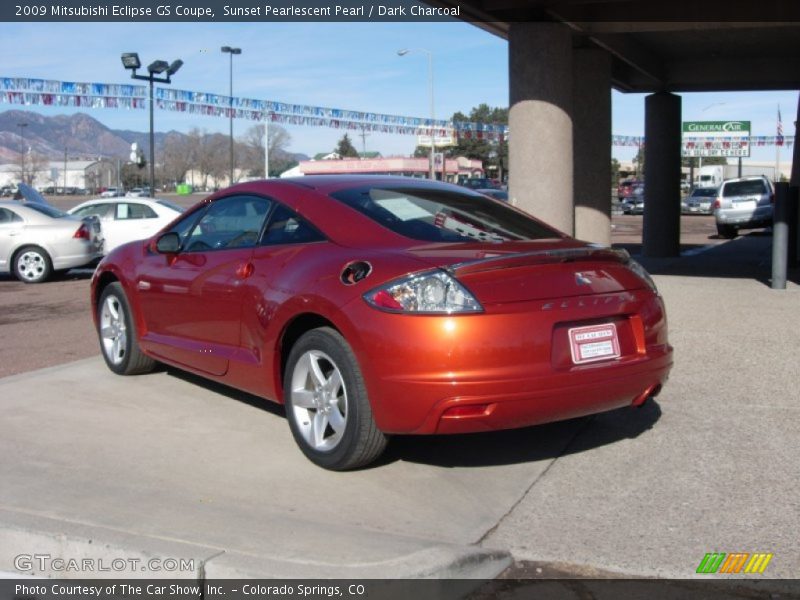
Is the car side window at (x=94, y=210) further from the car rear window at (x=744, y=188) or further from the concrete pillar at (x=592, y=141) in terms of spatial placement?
the car rear window at (x=744, y=188)

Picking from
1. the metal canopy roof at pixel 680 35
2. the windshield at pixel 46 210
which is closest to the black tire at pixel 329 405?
the metal canopy roof at pixel 680 35

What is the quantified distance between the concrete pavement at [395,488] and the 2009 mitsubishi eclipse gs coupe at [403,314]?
1.21ft

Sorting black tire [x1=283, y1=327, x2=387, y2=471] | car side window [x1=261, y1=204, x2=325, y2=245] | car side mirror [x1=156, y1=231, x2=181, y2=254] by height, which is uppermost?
car side window [x1=261, y1=204, x2=325, y2=245]

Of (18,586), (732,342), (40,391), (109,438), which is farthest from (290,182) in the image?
(732,342)

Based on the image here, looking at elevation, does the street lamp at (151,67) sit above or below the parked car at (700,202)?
above

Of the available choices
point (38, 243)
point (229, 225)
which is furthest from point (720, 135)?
point (229, 225)

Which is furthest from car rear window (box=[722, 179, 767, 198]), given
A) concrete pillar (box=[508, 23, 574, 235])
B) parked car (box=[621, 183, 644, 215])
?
parked car (box=[621, 183, 644, 215])

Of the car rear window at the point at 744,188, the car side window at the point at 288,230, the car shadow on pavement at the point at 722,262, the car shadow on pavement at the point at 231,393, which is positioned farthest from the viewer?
the car rear window at the point at 744,188

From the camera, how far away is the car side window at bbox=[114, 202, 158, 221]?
17.1 m

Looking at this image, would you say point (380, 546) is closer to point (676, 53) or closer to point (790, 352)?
point (790, 352)

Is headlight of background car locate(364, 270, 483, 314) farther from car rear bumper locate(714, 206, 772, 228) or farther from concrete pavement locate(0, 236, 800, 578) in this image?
car rear bumper locate(714, 206, 772, 228)

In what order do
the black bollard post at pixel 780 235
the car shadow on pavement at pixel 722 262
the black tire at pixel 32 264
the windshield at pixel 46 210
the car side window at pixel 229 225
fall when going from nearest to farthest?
the car side window at pixel 229 225 < the black bollard post at pixel 780 235 < the car shadow on pavement at pixel 722 262 < the black tire at pixel 32 264 < the windshield at pixel 46 210

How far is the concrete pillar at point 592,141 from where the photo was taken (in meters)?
15.3

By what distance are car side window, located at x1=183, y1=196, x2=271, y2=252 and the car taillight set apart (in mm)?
9731
